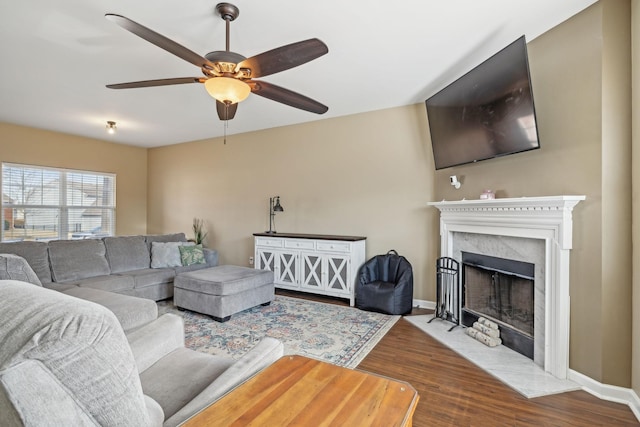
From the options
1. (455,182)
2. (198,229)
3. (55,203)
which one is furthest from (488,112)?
(55,203)

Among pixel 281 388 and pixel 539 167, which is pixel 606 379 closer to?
pixel 539 167

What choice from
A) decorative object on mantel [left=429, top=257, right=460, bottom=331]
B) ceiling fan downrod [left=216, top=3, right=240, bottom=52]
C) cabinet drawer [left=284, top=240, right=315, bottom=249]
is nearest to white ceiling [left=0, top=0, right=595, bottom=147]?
ceiling fan downrod [left=216, top=3, right=240, bottom=52]

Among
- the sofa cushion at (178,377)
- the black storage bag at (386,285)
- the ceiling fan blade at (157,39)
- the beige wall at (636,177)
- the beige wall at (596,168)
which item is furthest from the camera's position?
the black storage bag at (386,285)

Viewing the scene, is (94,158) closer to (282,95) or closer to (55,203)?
(55,203)

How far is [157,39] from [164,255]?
131 inches

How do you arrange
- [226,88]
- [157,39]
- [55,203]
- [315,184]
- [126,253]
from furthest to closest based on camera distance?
[55,203] → [315,184] → [126,253] → [226,88] → [157,39]

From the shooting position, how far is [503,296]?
2.88 m

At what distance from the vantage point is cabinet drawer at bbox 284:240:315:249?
4234mm

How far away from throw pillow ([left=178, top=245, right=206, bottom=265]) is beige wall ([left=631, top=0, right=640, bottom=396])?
4.52 meters

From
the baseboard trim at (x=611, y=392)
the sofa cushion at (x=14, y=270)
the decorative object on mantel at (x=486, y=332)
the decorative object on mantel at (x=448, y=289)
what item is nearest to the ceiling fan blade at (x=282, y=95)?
the decorative object on mantel at (x=448, y=289)

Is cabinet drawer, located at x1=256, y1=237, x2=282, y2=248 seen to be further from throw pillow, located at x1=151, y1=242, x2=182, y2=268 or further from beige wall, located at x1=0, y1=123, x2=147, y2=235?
beige wall, located at x1=0, y1=123, x2=147, y2=235

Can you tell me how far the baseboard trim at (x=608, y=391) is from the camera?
1931 mm

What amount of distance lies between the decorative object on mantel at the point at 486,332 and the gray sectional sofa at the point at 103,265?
3547mm

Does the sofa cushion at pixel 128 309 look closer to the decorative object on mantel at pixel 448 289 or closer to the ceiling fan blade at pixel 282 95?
the ceiling fan blade at pixel 282 95
